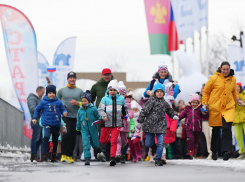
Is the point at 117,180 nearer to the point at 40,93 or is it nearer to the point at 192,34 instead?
the point at 40,93

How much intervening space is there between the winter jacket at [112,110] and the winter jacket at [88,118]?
523 millimetres

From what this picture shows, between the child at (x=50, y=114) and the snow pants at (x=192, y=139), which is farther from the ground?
the child at (x=50, y=114)

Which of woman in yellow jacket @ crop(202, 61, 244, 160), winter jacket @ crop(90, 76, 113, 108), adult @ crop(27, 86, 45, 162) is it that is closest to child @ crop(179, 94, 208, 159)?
woman in yellow jacket @ crop(202, 61, 244, 160)

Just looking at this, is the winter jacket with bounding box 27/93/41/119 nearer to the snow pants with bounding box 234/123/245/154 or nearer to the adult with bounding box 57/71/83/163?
the adult with bounding box 57/71/83/163

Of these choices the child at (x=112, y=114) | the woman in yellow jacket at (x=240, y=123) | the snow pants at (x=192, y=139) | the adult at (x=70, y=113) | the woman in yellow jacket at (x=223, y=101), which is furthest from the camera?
the snow pants at (x=192, y=139)

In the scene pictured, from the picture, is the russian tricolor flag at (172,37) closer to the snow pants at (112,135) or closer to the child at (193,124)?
the child at (193,124)

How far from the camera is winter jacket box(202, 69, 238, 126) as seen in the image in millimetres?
9719

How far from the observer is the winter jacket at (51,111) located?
33.9 ft

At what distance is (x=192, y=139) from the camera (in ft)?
40.0

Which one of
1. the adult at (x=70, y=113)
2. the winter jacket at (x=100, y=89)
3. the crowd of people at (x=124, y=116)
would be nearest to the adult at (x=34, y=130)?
the crowd of people at (x=124, y=116)

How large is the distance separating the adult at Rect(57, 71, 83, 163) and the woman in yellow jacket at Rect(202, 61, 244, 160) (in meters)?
3.13

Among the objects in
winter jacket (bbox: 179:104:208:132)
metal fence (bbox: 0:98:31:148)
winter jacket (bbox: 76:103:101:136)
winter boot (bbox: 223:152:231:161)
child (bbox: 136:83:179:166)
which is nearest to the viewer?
child (bbox: 136:83:179:166)

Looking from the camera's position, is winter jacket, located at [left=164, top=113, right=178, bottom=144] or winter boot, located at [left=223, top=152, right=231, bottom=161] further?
winter jacket, located at [left=164, top=113, right=178, bottom=144]

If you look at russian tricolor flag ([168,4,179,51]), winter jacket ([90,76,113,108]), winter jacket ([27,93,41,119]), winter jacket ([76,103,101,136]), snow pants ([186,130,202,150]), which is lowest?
snow pants ([186,130,202,150])
